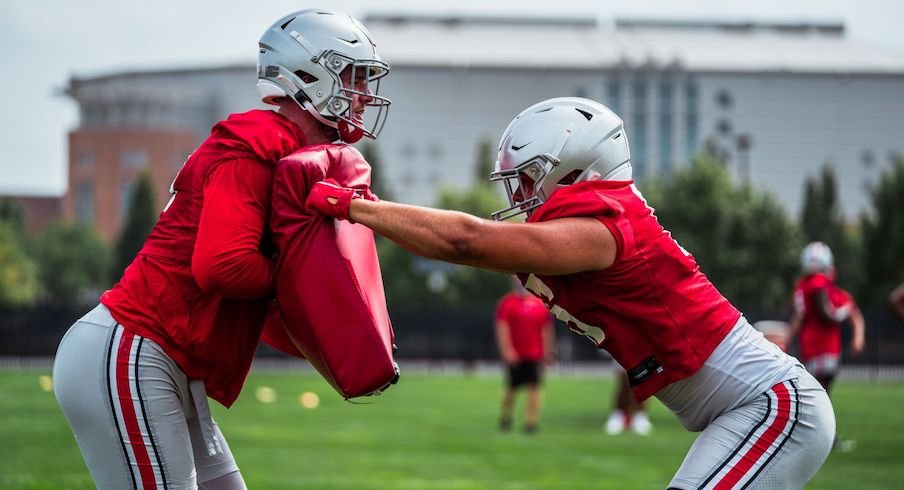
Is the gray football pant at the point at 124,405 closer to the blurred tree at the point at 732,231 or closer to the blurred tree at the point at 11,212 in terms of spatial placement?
the blurred tree at the point at 732,231

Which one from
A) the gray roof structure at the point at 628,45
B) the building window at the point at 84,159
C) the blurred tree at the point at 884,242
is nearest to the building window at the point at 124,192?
the building window at the point at 84,159

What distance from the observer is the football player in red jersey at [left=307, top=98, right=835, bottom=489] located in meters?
4.52

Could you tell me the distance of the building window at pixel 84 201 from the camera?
11444 cm

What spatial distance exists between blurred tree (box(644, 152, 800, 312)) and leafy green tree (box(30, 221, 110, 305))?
48519mm

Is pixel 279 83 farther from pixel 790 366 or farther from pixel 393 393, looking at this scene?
pixel 393 393

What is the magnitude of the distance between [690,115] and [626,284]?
95831 mm

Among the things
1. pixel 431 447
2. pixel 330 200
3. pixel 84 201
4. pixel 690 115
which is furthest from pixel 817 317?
pixel 84 201

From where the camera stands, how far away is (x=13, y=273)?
264 ft

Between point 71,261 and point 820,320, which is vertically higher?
point 820,320

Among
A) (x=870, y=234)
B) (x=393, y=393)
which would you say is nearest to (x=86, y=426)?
(x=393, y=393)

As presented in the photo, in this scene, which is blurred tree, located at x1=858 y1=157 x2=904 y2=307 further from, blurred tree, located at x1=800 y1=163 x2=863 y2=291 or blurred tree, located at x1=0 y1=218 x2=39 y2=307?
blurred tree, located at x1=0 y1=218 x2=39 y2=307

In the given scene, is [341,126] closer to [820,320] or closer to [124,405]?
[124,405]

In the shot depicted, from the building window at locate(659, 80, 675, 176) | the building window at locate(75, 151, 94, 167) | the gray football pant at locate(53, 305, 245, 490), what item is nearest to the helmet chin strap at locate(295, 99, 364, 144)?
the gray football pant at locate(53, 305, 245, 490)

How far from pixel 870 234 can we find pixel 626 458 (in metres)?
44.0
